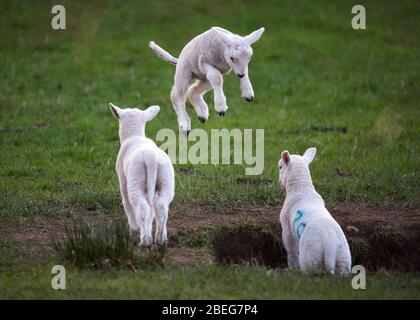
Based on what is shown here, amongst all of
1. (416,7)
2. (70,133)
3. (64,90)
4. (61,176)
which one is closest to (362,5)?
(416,7)

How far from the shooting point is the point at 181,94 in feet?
32.7

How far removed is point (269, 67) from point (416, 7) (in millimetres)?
6278

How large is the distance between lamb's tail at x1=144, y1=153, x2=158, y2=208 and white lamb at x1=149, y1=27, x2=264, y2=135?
2.95 feet

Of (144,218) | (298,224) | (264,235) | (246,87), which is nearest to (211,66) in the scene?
(246,87)

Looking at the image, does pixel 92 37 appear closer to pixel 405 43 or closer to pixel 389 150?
pixel 405 43

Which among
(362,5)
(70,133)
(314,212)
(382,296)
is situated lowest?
(382,296)

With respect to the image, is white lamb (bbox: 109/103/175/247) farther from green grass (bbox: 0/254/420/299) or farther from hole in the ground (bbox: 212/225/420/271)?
hole in the ground (bbox: 212/225/420/271)

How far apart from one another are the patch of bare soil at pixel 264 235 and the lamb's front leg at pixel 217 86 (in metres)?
1.79

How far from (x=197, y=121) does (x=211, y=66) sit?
258 inches

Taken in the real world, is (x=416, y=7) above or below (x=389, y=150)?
above

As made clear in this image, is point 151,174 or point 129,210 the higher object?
point 151,174

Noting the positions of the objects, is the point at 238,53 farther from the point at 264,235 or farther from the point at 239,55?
the point at 264,235

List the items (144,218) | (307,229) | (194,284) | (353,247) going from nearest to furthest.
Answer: (194,284), (144,218), (307,229), (353,247)

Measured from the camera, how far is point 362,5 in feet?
75.6
